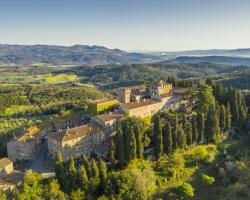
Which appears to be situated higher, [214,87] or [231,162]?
[214,87]

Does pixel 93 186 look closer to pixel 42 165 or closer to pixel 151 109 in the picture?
pixel 42 165

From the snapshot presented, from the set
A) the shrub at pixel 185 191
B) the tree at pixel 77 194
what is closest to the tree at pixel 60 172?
the tree at pixel 77 194

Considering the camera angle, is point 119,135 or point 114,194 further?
point 119,135

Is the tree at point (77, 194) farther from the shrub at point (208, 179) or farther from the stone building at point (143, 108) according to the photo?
the stone building at point (143, 108)

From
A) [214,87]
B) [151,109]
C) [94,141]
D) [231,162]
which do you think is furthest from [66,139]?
[214,87]

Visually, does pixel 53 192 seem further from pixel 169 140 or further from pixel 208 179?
pixel 208 179

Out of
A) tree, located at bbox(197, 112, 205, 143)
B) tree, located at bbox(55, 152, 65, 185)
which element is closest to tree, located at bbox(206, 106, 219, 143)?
tree, located at bbox(197, 112, 205, 143)

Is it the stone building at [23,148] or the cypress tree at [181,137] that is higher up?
the cypress tree at [181,137]
